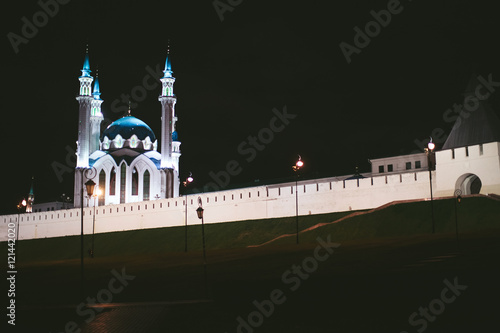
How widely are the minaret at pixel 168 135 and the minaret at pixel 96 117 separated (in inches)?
441

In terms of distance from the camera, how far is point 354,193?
1596 inches

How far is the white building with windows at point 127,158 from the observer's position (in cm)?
6744

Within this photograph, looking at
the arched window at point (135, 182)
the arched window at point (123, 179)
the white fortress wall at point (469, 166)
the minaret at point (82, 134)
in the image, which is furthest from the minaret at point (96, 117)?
the white fortress wall at point (469, 166)

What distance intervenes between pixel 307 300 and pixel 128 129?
213ft

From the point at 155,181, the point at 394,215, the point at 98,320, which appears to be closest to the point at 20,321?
A: the point at 98,320

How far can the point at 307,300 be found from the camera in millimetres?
13367

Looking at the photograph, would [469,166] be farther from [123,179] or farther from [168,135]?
[123,179]

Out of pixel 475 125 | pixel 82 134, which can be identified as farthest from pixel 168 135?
pixel 475 125

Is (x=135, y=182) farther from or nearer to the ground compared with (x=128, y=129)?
nearer to the ground

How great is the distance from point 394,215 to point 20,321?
988 inches

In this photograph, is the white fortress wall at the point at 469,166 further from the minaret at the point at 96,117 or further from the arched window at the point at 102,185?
the minaret at the point at 96,117

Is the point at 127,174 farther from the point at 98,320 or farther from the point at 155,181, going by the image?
the point at 98,320

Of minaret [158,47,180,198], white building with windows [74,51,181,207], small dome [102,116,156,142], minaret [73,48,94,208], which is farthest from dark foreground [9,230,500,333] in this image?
small dome [102,116,156,142]

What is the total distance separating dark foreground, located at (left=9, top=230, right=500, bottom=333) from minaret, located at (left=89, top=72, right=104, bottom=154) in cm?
5783
